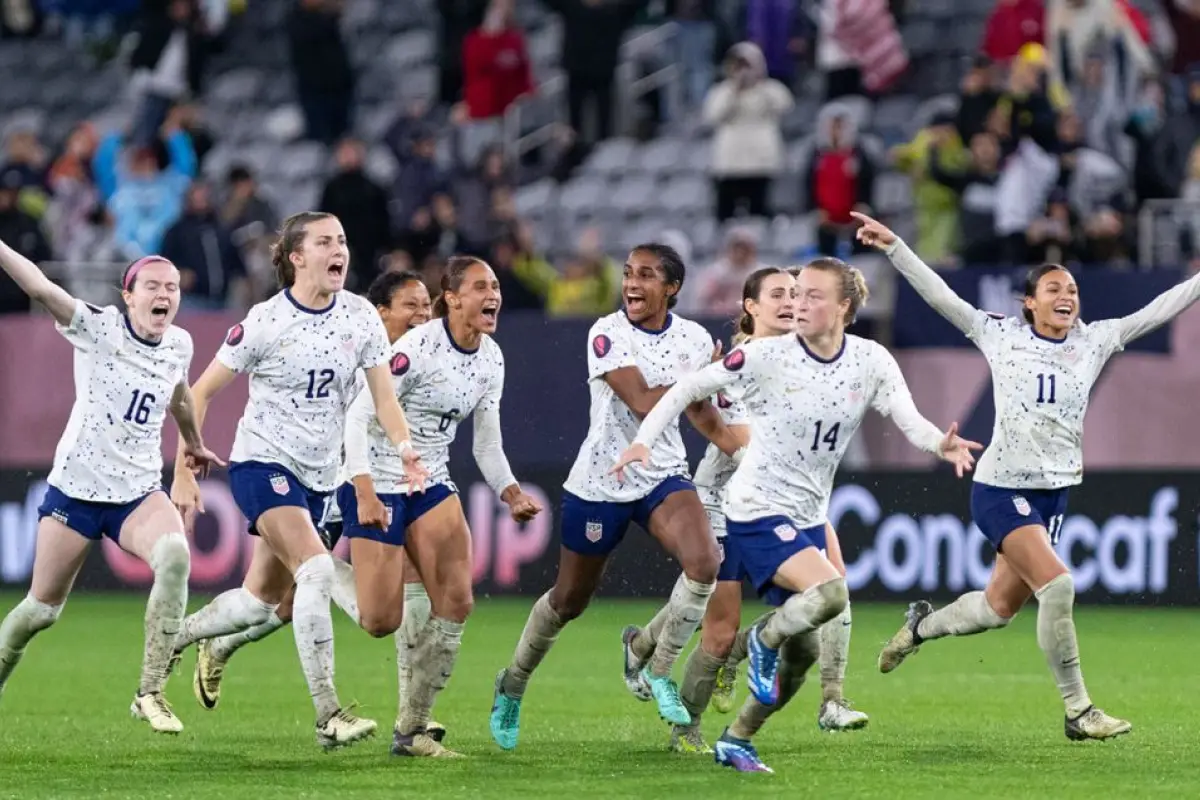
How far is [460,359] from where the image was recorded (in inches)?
426

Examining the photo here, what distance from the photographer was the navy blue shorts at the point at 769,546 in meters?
9.73

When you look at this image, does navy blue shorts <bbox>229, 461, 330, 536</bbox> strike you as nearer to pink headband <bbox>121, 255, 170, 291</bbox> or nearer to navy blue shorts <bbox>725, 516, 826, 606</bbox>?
pink headband <bbox>121, 255, 170, 291</bbox>

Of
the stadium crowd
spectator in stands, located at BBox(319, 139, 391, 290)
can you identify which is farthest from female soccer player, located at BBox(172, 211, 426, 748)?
spectator in stands, located at BBox(319, 139, 391, 290)

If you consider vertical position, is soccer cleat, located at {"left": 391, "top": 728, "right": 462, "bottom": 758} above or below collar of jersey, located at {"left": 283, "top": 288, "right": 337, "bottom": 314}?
below

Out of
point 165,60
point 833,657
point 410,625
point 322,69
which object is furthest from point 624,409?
point 165,60

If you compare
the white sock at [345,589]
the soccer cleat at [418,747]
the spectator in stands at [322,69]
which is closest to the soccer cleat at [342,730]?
the soccer cleat at [418,747]

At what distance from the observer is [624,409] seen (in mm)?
10953

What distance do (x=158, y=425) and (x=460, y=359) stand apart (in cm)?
142

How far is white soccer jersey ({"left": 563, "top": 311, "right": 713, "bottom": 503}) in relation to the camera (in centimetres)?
1082

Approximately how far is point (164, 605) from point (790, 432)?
9.82 feet

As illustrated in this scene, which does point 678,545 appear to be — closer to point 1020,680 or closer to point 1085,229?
point 1020,680

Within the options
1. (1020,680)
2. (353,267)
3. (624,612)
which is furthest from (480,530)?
(1020,680)

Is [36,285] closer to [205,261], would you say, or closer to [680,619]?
[680,619]

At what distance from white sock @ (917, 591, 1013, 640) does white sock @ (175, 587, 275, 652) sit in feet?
10.8
